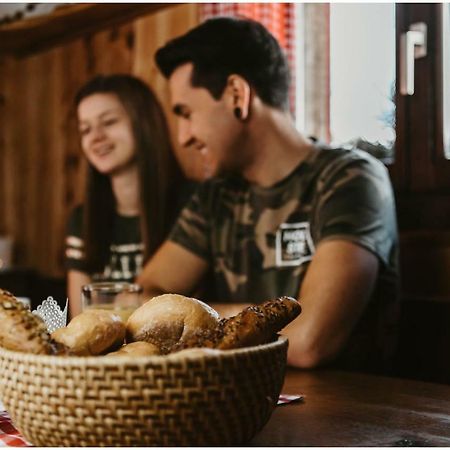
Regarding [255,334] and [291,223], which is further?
[291,223]

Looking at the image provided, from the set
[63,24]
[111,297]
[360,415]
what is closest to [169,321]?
[360,415]

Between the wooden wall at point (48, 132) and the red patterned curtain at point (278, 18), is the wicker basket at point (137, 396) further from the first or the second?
the wooden wall at point (48, 132)

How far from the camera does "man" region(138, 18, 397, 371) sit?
205 cm

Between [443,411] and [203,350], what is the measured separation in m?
0.45

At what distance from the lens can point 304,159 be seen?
2.33 meters

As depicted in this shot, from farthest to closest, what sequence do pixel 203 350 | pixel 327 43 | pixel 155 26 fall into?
1. pixel 155 26
2. pixel 327 43
3. pixel 203 350

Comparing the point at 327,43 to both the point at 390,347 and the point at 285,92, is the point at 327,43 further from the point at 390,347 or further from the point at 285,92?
the point at 390,347

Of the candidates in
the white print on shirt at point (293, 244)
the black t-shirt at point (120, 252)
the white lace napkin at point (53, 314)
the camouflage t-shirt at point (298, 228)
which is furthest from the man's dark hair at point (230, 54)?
the white lace napkin at point (53, 314)

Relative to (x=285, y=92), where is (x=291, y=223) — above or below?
below

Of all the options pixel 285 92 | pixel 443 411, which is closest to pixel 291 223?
pixel 285 92

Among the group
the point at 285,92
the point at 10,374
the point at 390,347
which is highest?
the point at 285,92

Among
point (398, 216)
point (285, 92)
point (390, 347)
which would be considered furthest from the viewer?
point (398, 216)

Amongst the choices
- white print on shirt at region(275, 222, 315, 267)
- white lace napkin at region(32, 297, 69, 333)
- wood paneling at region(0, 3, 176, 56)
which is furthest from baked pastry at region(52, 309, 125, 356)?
wood paneling at region(0, 3, 176, 56)

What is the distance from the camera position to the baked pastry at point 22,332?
73 centimetres
